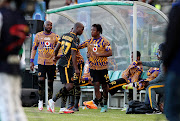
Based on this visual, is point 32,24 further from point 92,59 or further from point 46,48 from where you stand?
point 92,59

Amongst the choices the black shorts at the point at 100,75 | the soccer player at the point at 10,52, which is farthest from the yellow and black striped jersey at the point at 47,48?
the soccer player at the point at 10,52

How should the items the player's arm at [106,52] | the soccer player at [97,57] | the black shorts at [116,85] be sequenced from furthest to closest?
the black shorts at [116,85], the soccer player at [97,57], the player's arm at [106,52]

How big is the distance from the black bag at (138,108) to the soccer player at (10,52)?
21.6ft

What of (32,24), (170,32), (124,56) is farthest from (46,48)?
(170,32)

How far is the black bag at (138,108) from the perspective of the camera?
10125 mm

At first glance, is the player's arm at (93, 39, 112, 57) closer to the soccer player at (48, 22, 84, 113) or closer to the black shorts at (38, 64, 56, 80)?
the soccer player at (48, 22, 84, 113)

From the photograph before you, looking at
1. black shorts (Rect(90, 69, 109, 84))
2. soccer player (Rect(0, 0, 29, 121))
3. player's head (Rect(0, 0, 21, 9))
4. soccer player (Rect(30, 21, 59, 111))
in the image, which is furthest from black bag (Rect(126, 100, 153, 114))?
player's head (Rect(0, 0, 21, 9))

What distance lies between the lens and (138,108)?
1020 cm

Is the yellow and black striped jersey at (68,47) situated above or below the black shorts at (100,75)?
above

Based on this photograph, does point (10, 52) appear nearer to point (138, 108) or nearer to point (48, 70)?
point (138, 108)

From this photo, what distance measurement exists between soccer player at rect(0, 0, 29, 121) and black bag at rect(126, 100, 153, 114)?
260 inches

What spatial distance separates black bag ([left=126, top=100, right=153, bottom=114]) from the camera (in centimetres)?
1012

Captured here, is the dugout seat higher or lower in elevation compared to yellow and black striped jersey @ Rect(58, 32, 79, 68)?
lower

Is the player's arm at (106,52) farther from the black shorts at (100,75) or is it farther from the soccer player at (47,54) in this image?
the soccer player at (47,54)
